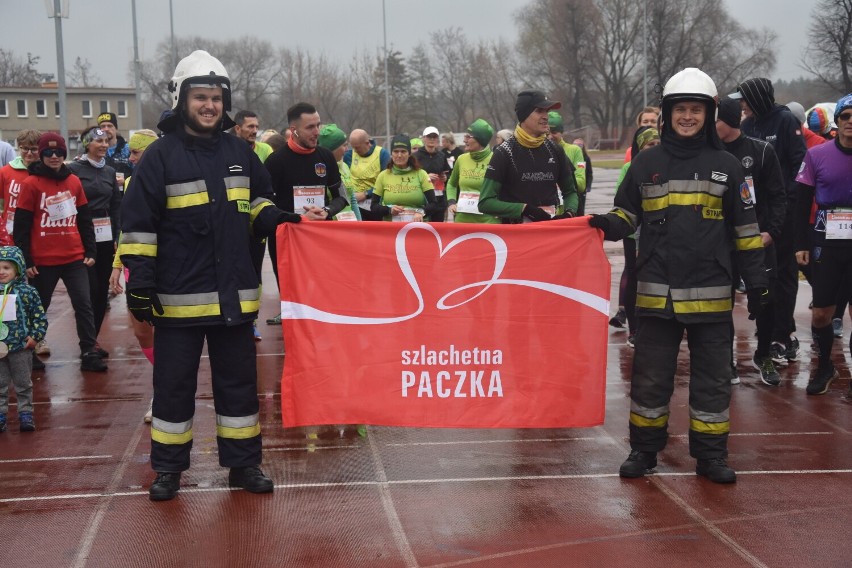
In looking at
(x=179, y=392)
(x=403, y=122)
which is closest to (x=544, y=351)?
(x=179, y=392)

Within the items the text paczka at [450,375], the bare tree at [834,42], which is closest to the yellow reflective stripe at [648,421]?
the text paczka at [450,375]

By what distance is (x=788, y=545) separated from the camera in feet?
15.4

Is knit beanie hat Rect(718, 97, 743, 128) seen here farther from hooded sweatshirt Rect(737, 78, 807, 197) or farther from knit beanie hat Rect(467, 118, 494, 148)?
knit beanie hat Rect(467, 118, 494, 148)

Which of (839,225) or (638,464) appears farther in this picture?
(839,225)

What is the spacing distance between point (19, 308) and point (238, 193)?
97.9 inches

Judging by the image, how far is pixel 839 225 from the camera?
292 inches

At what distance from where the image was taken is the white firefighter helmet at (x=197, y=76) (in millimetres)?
5438

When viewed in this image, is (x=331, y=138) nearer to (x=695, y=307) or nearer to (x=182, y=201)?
(x=182, y=201)

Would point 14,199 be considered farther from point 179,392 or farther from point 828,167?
point 828,167

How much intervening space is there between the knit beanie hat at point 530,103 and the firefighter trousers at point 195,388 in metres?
2.73

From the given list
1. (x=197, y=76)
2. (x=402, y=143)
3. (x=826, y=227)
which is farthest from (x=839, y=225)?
(x=402, y=143)

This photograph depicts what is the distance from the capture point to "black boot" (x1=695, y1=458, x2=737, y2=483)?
18.2 feet

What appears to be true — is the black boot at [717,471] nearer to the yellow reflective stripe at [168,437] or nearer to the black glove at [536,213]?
the black glove at [536,213]

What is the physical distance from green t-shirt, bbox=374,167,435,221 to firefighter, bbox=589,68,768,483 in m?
Result: 5.37
